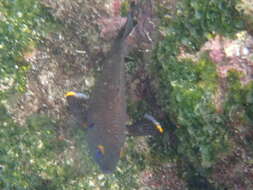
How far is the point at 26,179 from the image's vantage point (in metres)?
5.10

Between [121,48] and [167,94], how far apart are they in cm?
100

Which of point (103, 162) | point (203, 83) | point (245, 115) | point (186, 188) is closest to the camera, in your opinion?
point (245, 115)

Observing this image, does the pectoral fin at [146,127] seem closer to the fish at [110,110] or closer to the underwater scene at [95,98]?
the underwater scene at [95,98]

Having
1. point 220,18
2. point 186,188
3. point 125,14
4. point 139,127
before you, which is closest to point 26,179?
point 139,127

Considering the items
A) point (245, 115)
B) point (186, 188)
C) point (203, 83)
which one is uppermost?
point (203, 83)

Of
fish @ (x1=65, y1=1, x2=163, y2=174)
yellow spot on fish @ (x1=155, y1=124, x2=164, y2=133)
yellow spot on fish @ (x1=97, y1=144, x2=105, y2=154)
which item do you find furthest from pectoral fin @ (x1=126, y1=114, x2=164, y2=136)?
yellow spot on fish @ (x1=97, y1=144, x2=105, y2=154)

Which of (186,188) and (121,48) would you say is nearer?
(121,48)

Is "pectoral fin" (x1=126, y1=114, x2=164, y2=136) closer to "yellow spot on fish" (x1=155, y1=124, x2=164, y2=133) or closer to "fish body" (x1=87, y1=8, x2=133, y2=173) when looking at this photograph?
"yellow spot on fish" (x1=155, y1=124, x2=164, y2=133)

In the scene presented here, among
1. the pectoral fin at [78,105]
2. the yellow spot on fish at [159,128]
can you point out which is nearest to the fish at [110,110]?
the pectoral fin at [78,105]

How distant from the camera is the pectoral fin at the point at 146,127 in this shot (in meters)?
4.74

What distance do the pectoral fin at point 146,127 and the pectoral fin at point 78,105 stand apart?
80 centimetres

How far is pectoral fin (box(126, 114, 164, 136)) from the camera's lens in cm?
474

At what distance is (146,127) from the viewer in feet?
15.7

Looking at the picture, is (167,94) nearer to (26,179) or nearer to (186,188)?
(186,188)
